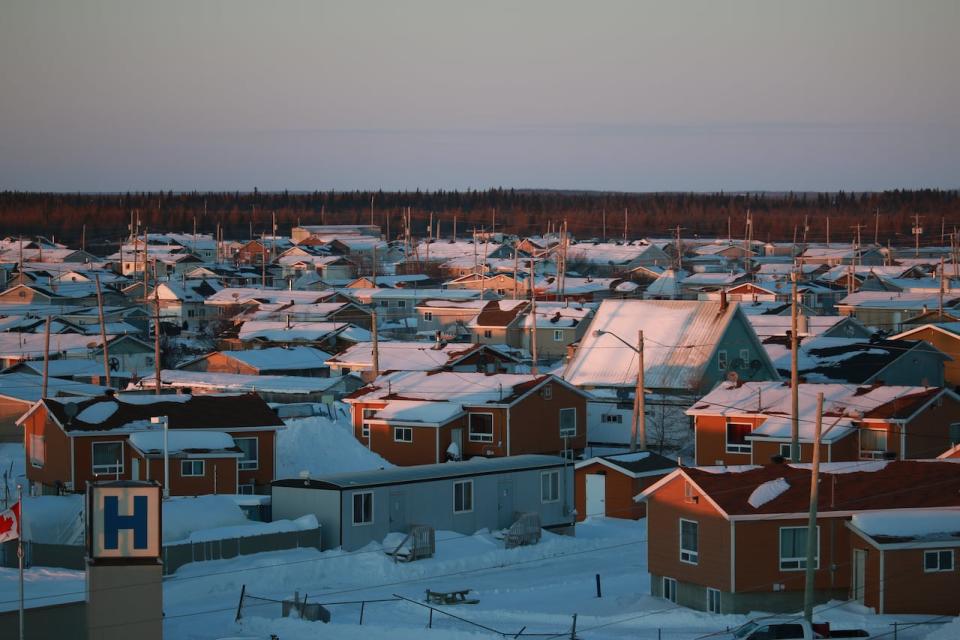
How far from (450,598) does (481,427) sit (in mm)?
13256

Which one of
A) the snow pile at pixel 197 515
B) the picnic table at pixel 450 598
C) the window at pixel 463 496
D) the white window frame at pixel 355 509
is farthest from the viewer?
the window at pixel 463 496

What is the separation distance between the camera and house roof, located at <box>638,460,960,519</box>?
22297 mm

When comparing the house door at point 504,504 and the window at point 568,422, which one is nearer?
the house door at point 504,504

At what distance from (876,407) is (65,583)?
18993 millimetres

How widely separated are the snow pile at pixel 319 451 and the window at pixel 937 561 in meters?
15.6

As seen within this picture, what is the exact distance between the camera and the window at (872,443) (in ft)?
105

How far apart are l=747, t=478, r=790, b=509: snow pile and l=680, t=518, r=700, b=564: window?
3.25 ft

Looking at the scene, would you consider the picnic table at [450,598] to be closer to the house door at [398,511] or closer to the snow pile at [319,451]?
the house door at [398,511]

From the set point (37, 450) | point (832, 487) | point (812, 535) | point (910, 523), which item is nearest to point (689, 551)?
point (832, 487)

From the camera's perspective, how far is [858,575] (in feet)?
71.6

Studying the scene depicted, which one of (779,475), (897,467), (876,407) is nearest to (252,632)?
(779,475)

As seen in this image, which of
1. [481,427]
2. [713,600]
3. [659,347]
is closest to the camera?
[713,600]

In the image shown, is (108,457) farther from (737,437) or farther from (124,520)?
(124,520)

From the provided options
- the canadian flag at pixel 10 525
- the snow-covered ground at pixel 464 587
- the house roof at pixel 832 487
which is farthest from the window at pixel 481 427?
the canadian flag at pixel 10 525
